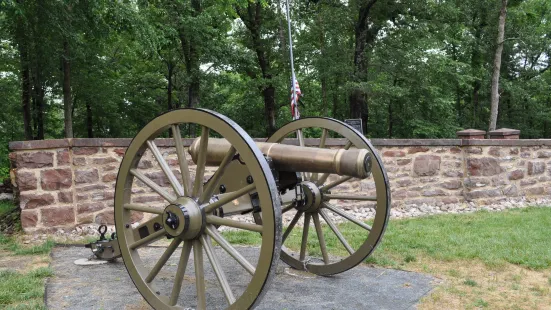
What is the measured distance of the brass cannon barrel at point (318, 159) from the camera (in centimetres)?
285

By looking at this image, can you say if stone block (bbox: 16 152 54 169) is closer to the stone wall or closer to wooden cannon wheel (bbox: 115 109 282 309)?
the stone wall

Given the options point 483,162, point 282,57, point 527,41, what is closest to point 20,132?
point 282,57

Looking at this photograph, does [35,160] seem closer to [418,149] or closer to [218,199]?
[218,199]

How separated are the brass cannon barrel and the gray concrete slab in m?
0.90

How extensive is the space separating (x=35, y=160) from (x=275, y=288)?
132 inches

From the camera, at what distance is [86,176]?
568 cm

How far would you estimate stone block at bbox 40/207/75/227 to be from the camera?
541 centimetres

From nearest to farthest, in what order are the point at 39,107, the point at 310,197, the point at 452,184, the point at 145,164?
1. the point at 310,197
2. the point at 145,164
3. the point at 452,184
4. the point at 39,107

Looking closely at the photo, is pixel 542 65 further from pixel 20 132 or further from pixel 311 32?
pixel 20 132

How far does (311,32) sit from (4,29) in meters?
8.12

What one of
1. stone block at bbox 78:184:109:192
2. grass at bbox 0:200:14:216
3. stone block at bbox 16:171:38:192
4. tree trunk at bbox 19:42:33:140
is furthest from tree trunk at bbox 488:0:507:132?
tree trunk at bbox 19:42:33:140

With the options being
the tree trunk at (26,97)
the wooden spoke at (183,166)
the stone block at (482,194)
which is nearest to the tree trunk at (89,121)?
the tree trunk at (26,97)

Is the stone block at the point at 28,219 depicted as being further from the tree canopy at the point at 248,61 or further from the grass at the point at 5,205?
the tree canopy at the point at 248,61

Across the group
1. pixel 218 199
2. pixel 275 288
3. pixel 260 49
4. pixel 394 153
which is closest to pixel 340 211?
pixel 275 288
